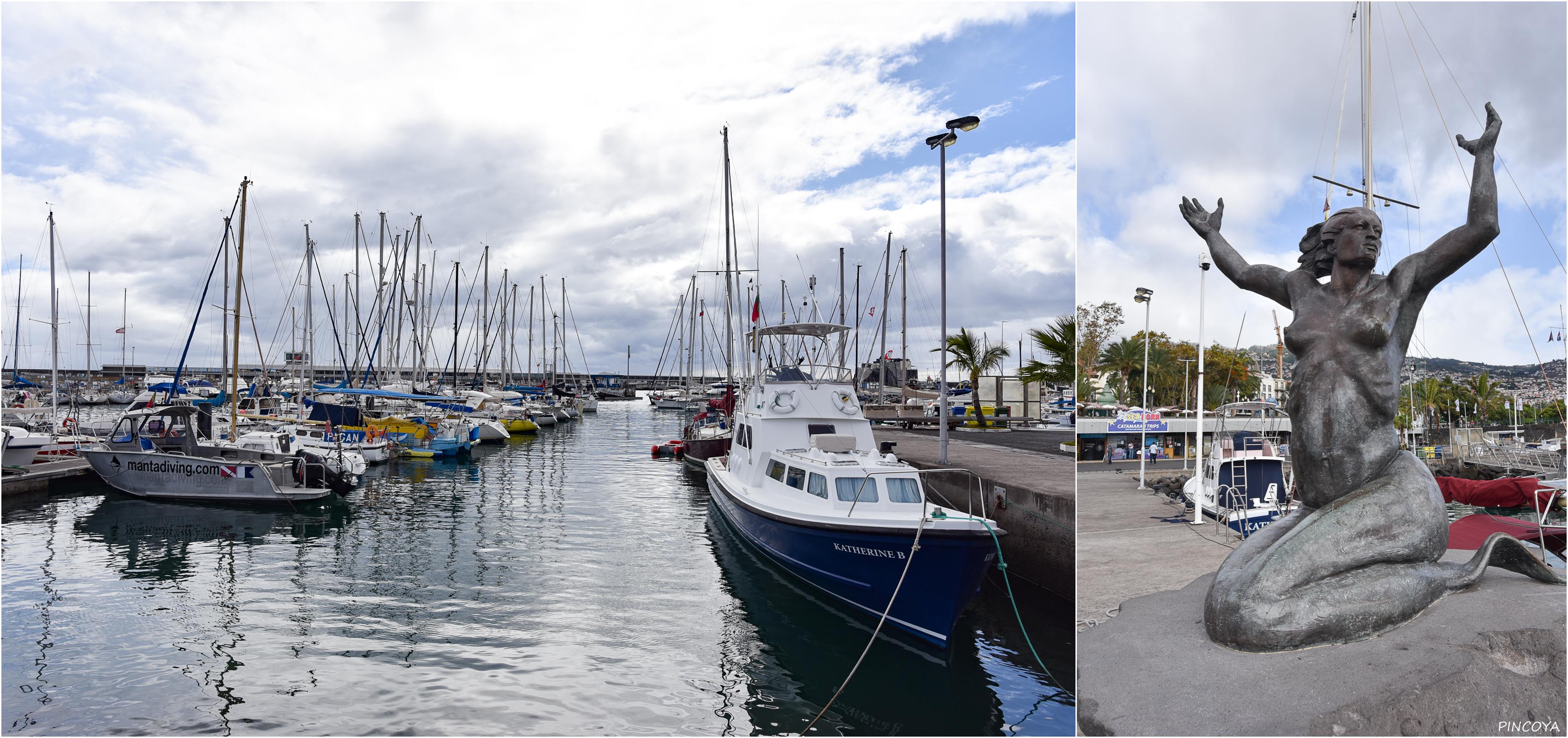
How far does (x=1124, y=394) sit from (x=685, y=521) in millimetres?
34378

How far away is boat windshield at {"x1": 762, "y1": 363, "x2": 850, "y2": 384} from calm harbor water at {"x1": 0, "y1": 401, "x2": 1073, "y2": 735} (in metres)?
3.89

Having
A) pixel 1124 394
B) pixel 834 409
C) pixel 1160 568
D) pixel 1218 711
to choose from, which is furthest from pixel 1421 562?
pixel 1124 394

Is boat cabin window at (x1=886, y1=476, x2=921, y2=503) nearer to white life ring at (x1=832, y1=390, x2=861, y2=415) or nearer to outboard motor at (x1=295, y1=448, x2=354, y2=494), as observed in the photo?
white life ring at (x1=832, y1=390, x2=861, y2=415)

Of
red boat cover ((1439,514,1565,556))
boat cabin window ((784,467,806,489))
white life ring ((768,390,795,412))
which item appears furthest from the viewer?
white life ring ((768,390,795,412))

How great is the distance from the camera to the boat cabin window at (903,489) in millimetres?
12547

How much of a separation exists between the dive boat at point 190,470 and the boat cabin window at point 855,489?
1687cm

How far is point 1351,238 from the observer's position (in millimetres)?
6441

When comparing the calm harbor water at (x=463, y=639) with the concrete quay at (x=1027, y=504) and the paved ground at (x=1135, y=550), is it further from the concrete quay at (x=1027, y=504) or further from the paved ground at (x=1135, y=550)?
the paved ground at (x=1135, y=550)

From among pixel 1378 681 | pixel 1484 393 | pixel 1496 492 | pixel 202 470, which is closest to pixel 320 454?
pixel 202 470

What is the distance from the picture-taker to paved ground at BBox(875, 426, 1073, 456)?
2507 cm

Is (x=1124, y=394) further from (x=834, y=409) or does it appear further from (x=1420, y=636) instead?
(x=1420, y=636)

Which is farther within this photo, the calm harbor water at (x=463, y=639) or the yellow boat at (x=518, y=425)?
the yellow boat at (x=518, y=425)

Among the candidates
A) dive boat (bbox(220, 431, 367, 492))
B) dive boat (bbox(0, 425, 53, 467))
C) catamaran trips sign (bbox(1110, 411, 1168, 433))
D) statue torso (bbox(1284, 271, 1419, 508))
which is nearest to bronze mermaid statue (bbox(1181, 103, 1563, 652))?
statue torso (bbox(1284, 271, 1419, 508))

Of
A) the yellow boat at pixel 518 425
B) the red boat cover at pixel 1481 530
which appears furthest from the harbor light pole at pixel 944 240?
the yellow boat at pixel 518 425
